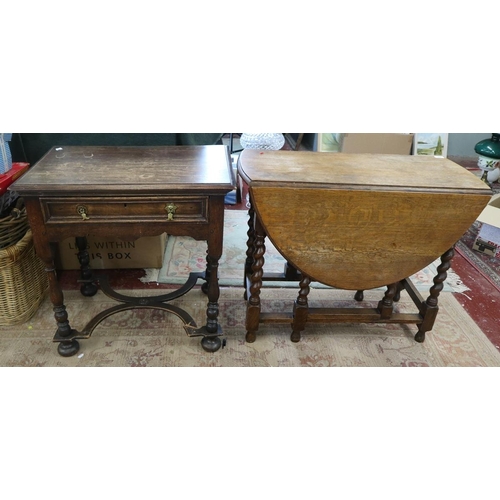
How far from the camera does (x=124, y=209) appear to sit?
1.49 m

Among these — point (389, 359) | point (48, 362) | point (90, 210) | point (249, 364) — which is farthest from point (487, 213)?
point (48, 362)

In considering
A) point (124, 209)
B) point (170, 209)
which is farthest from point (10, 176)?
point (170, 209)

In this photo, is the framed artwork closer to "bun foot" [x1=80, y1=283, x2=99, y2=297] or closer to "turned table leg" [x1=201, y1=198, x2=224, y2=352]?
"turned table leg" [x1=201, y1=198, x2=224, y2=352]

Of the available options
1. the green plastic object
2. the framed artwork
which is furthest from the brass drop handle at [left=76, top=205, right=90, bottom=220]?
the green plastic object

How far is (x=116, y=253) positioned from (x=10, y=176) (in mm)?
683

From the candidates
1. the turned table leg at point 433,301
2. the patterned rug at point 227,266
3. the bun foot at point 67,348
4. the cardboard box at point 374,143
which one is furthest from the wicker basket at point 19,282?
the cardboard box at point 374,143

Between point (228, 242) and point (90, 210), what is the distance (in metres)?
1.32

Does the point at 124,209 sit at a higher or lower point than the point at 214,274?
higher

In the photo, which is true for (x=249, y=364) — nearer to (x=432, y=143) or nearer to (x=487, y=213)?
(x=487, y=213)

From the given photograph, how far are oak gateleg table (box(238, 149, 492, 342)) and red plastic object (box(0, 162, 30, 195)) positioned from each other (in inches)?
42.1

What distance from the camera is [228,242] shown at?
273 centimetres

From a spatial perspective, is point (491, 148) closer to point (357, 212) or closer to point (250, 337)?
point (357, 212)

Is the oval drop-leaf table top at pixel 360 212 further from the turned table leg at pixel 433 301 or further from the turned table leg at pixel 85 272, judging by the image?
the turned table leg at pixel 85 272

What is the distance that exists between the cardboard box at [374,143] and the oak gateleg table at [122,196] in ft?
6.42
